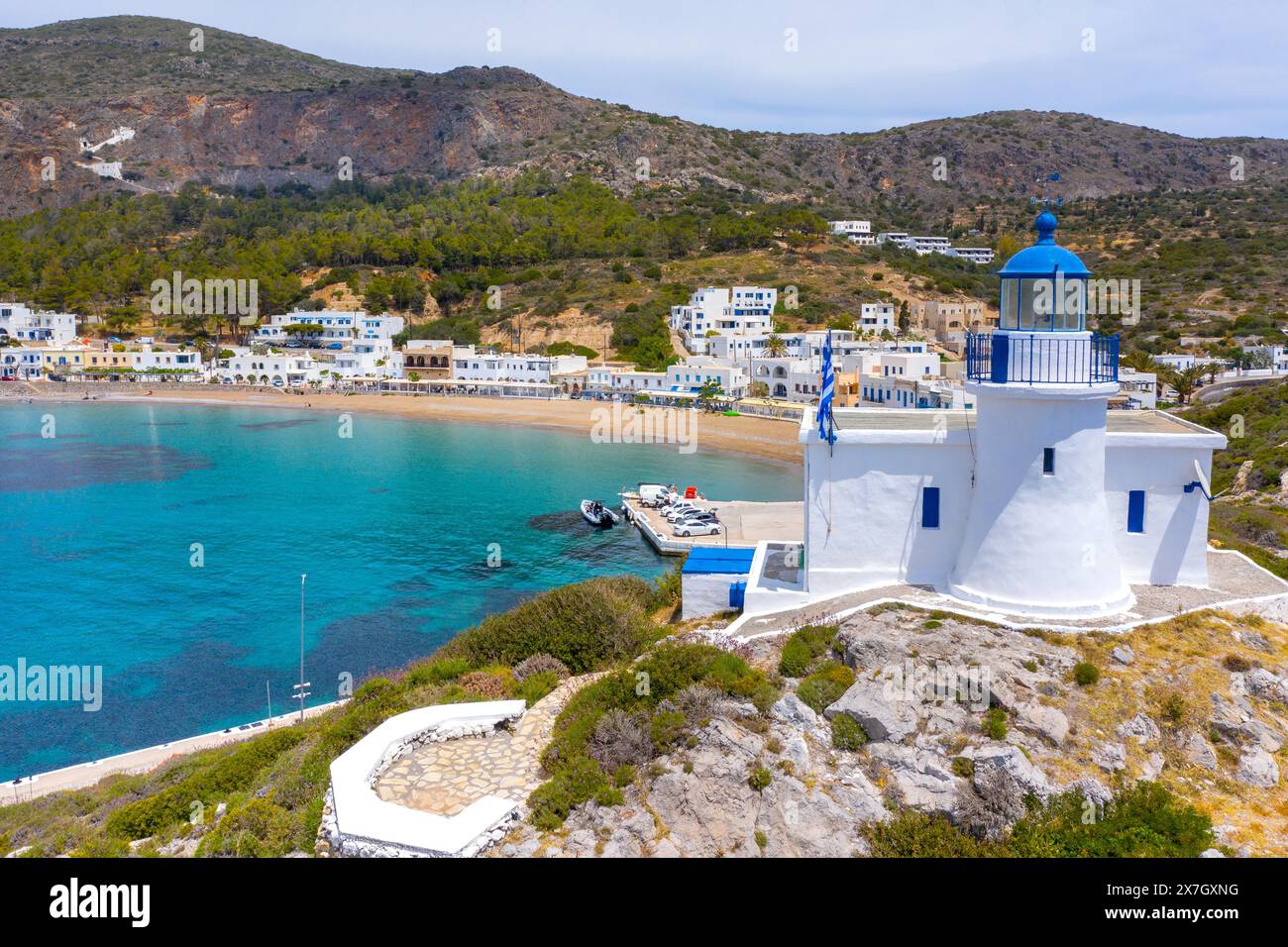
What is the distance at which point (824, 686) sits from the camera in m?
10.7

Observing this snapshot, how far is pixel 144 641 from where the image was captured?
85.6 ft

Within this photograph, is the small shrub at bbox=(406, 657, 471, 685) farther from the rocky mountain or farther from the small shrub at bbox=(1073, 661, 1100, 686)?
the rocky mountain

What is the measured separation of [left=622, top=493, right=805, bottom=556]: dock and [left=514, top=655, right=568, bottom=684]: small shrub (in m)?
17.0

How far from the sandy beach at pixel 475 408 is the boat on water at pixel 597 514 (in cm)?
1626

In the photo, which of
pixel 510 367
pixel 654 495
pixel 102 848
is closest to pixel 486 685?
pixel 102 848

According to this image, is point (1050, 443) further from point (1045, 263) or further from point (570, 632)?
point (570, 632)

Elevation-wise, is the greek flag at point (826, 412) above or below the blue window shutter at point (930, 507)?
above

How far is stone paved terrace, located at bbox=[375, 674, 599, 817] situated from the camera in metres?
9.85

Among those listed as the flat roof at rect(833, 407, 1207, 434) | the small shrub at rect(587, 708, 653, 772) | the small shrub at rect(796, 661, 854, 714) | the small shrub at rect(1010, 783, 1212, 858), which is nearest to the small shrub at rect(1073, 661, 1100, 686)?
the small shrub at rect(1010, 783, 1212, 858)

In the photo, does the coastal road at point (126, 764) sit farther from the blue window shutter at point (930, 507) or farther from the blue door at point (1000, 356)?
the blue door at point (1000, 356)

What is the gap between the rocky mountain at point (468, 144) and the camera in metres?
154

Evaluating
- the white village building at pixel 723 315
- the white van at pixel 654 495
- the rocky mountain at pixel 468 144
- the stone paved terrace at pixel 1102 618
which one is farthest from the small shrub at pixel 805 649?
the rocky mountain at pixel 468 144
